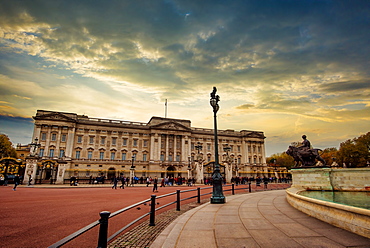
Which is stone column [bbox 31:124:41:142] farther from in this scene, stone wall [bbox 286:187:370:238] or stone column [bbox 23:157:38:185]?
stone wall [bbox 286:187:370:238]

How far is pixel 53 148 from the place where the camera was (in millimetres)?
56438

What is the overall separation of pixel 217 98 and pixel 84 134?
5678cm

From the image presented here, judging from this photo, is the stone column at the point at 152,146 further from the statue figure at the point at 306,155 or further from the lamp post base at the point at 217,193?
the lamp post base at the point at 217,193

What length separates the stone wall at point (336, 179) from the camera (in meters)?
16.1

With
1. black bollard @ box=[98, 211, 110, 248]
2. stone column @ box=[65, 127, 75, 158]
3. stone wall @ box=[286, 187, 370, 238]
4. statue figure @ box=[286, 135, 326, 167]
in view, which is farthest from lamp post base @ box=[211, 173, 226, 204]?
stone column @ box=[65, 127, 75, 158]

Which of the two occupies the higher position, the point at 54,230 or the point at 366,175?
the point at 366,175

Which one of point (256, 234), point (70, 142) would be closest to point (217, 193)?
point (256, 234)

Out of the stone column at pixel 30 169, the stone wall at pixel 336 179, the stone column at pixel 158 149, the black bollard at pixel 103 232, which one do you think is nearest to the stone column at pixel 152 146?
the stone column at pixel 158 149

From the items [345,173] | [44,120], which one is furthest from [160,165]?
[345,173]

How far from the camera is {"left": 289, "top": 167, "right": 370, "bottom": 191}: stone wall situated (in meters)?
16.1

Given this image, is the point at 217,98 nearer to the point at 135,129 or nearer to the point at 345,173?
the point at 345,173

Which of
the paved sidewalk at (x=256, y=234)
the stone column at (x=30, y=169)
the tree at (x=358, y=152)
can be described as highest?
the tree at (x=358, y=152)

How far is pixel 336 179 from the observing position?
16719 mm

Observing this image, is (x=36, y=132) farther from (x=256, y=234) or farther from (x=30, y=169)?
(x=256, y=234)
